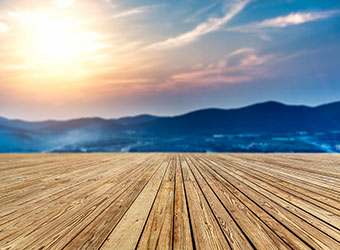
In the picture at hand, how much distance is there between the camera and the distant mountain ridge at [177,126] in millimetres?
79169

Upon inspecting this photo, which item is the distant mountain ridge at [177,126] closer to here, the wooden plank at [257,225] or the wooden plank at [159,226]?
the wooden plank at [257,225]

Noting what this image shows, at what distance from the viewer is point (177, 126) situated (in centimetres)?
10588

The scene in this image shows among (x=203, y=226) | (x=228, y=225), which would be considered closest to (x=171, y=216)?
(x=203, y=226)

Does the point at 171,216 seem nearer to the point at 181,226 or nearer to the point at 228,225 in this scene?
the point at 181,226

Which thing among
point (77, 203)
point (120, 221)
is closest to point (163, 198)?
point (120, 221)

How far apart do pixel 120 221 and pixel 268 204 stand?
152 cm

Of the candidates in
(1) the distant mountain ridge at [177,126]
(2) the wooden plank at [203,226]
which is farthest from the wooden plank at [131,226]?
(1) the distant mountain ridge at [177,126]

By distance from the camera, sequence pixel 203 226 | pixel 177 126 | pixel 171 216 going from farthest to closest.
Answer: pixel 177 126 < pixel 171 216 < pixel 203 226

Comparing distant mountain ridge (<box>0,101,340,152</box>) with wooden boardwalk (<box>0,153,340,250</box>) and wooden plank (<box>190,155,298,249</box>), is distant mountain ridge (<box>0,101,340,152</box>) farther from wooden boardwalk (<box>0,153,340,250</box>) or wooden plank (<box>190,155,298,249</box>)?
wooden plank (<box>190,155,298,249</box>)

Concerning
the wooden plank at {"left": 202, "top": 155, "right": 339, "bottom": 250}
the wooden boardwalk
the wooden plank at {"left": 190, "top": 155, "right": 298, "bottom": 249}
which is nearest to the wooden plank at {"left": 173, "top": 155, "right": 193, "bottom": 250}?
the wooden boardwalk

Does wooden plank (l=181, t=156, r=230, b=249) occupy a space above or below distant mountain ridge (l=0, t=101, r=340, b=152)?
below

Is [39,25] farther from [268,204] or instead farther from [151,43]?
[268,204]

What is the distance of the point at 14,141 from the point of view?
71.0 m

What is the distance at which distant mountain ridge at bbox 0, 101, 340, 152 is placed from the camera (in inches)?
3117
